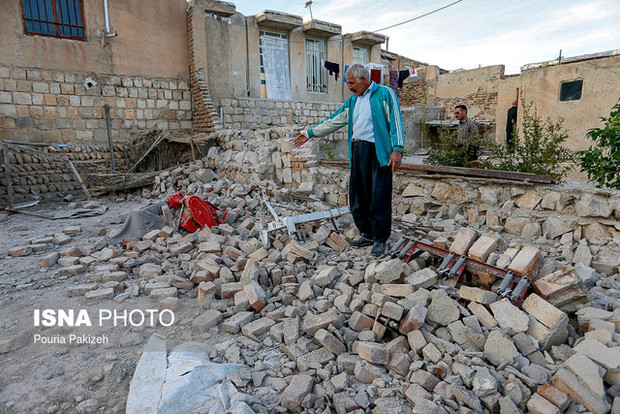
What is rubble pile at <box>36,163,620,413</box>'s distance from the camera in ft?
6.81

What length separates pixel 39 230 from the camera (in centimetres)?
643

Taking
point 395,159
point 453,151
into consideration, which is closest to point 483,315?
point 395,159

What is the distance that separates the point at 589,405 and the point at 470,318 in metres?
0.77

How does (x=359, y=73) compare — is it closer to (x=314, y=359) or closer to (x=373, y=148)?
(x=373, y=148)

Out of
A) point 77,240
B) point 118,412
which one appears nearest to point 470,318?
point 118,412

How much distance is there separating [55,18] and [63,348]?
9.73 meters

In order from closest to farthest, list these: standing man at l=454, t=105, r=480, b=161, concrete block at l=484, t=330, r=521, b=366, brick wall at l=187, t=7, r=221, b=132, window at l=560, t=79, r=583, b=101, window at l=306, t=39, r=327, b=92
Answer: concrete block at l=484, t=330, r=521, b=366, standing man at l=454, t=105, r=480, b=161, window at l=560, t=79, r=583, b=101, brick wall at l=187, t=7, r=221, b=132, window at l=306, t=39, r=327, b=92

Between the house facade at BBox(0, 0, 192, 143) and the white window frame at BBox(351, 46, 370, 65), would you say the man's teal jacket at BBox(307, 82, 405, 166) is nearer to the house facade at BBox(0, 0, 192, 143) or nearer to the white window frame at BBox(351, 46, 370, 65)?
the house facade at BBox(0, 0, 192, 143)

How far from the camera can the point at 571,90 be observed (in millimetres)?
9281

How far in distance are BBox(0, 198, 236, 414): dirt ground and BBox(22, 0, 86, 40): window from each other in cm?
731

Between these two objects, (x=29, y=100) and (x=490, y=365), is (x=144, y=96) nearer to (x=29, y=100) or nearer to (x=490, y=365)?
(x=29, y=100)

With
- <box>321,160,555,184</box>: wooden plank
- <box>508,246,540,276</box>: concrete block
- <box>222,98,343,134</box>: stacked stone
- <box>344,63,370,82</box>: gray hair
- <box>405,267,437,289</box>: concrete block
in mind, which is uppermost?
<box>222,98,343,134</box>: stacked stone

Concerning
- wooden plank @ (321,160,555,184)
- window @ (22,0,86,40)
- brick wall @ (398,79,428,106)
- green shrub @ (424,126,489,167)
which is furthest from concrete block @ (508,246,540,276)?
brick wall @ (398,79,428,106)

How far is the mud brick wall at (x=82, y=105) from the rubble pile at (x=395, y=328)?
736cm
